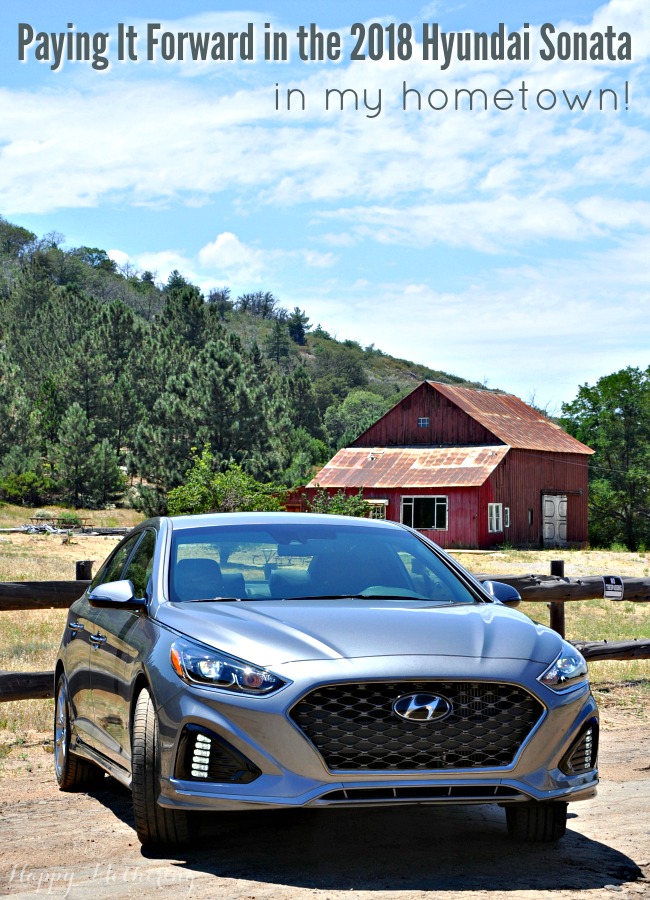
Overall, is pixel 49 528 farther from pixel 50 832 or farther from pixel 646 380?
pixel 50 832

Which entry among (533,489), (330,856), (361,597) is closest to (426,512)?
(533,489)

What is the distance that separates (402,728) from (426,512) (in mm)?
50448

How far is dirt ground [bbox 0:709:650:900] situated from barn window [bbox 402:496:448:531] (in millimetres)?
47496

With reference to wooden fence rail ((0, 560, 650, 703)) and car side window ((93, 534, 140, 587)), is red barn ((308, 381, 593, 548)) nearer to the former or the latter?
wooden fence rail ((0, 560, 650, 703))

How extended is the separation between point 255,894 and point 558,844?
1.74 meters

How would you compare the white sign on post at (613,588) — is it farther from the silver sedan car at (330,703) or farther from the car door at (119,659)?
the car door at (119,659)

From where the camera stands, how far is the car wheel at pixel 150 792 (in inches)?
206

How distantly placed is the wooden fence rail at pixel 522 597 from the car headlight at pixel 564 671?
442 cm

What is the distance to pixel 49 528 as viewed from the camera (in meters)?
55.8

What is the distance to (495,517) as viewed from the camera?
54.3 m

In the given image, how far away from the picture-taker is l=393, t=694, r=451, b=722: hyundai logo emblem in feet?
16.3

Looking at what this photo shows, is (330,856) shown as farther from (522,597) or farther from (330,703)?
(522,597)

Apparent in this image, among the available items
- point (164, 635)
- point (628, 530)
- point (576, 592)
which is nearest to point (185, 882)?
point (164, 635)

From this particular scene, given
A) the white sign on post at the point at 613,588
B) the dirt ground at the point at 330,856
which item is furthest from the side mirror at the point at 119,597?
the white sign on post at the point at 613,588
